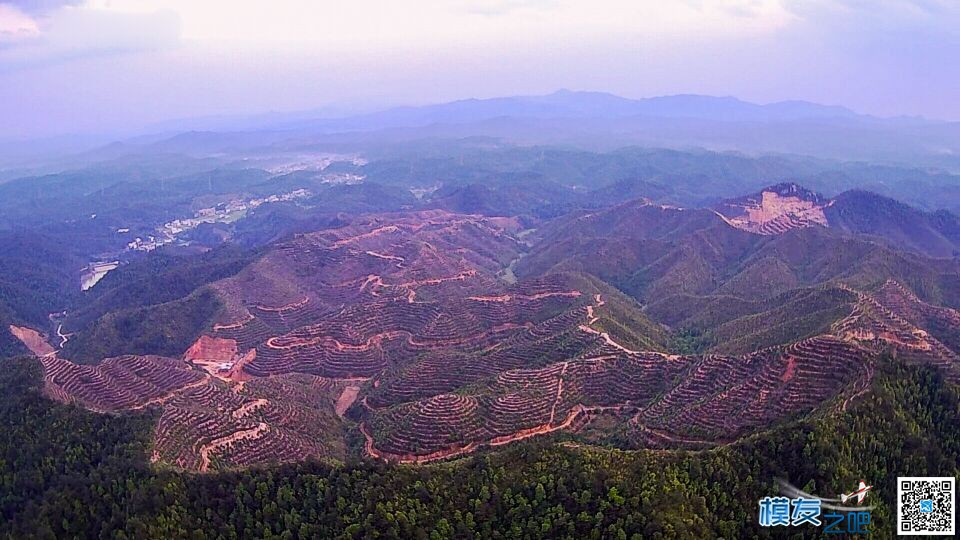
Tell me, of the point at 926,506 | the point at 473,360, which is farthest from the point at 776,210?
the point at 926,506

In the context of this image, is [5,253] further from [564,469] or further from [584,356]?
[564,469]

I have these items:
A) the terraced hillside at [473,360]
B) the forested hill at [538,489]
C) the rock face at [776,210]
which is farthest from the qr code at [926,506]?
the rock face at [776,210]

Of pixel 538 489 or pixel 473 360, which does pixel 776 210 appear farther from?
pixel 538 489

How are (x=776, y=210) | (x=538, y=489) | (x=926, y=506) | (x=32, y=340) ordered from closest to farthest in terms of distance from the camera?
1. (x=926, y=506)
2. (x=538, y=489)
3. (x=32, y=340)
4. (x=776, y=210)

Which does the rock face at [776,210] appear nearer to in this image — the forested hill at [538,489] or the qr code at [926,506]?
the forested hill at [538,489]

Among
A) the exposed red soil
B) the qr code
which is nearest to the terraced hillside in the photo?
the qr code

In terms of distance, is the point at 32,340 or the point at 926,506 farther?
the point at 32,340
